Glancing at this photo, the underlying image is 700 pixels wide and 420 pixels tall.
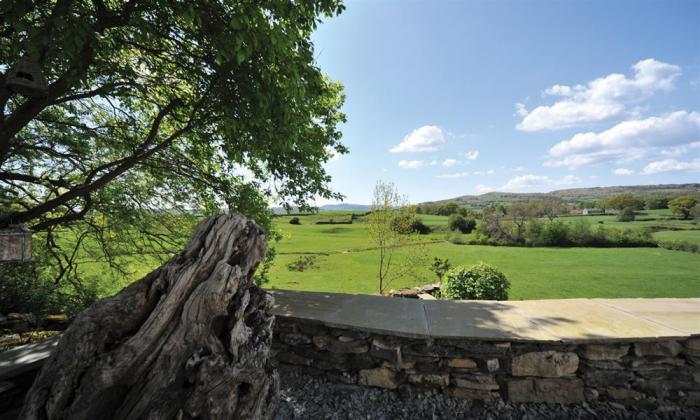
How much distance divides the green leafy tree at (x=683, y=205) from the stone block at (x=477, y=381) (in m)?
20.7

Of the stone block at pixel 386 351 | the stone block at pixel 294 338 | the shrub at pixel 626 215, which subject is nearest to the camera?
the stone block at pixel 386 351

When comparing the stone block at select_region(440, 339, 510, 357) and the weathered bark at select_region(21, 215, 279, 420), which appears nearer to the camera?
the weathered bark at select_region(21, 215, 279, 420)

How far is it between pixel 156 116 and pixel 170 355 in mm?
5607

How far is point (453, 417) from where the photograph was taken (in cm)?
276

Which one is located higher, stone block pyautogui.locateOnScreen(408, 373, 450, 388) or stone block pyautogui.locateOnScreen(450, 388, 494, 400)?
stone block pyautogui.locateOnScreen(408, 373, 450, 388)

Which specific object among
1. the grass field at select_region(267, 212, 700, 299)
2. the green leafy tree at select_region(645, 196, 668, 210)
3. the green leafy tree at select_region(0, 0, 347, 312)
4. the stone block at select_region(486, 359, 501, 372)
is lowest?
the grass field at select_region(267, 212, 700, 299)

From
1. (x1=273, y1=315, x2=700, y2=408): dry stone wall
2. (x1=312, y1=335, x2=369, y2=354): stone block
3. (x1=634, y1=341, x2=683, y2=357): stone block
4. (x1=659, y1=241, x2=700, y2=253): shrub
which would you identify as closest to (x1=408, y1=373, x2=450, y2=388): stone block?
(x1=273, y1=315, x2=700, y2=408): dry stone wall

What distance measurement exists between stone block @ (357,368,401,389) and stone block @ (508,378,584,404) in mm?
1240

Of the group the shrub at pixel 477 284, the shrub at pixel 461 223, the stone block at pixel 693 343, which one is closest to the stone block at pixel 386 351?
the stone block at pixel 693 343

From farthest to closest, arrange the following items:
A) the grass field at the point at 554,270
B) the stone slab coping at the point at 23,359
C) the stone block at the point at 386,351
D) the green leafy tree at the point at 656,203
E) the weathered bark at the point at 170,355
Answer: the green leafy tree at the point at 656,203
the grass field at the point at 554,270
the stone block at the point at 386,351
the stone slab coping at the point at 23,359
the weathered bark at the point at 170,355

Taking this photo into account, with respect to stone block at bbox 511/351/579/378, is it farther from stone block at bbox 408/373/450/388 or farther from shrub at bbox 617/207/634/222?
shrub at bbox 617/207/634/222

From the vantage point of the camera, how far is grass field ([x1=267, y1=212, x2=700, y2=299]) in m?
9.98

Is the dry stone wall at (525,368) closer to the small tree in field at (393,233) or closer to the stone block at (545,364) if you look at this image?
the stone block at (545,364)

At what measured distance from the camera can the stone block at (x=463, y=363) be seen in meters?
2.94
